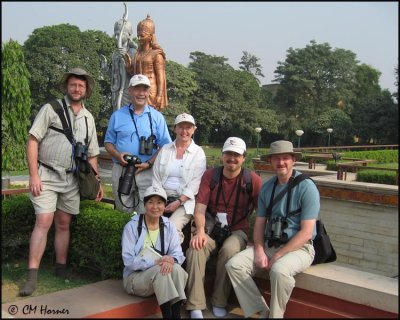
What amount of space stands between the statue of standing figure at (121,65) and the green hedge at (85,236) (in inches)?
254

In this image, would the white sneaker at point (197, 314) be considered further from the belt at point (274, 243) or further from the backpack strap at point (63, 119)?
the backpack strap at point (63, 119)

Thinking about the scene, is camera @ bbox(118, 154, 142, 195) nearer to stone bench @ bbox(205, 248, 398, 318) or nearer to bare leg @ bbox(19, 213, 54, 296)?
bare leg @ bbox(19, 213, 54, 296)

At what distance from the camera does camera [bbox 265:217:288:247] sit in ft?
10.8

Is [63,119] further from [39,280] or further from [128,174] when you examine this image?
[39,280]

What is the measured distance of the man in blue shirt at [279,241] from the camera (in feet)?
10.1

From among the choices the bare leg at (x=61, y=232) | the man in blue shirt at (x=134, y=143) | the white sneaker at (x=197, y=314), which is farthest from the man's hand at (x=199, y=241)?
the bare leg at (x=61, y=232)

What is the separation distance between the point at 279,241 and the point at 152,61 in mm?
6401

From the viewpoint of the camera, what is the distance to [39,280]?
3.89 meters

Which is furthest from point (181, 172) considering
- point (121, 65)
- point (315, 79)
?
point (315, 79)

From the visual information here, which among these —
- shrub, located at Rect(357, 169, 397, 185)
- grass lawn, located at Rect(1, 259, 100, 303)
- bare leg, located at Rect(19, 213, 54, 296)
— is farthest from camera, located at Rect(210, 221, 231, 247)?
shrub, located at Rect(357, 169, 397, 185)

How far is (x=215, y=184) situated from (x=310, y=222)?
0.88 m

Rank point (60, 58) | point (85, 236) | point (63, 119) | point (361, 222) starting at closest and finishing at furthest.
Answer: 1. point (63, 119)
2. point (85, 236)
3. point (361, 222)
4. point (60, 58)

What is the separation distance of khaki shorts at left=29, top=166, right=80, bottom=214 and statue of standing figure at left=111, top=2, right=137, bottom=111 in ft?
22.4

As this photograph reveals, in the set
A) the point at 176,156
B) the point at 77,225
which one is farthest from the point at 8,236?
the point at 176,156
